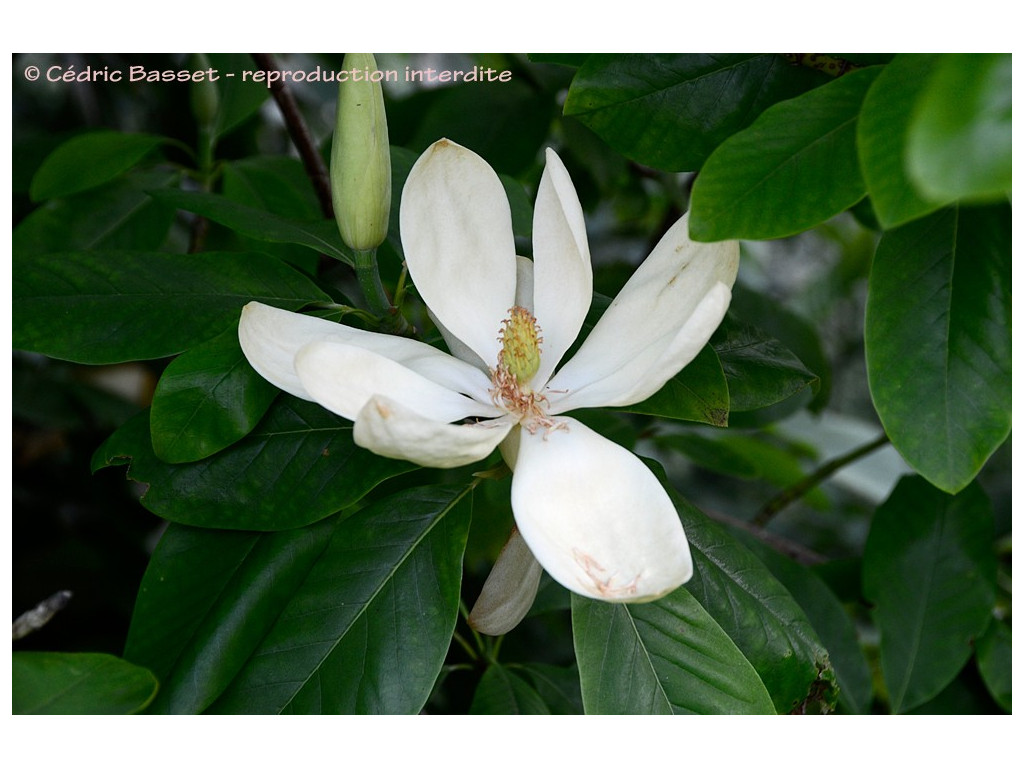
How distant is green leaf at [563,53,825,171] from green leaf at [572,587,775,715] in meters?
0.30

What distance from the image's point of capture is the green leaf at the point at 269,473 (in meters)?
0.61

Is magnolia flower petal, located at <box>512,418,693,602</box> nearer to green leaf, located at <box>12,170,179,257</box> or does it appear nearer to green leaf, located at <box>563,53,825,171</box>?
green leaf, located at <box>563,53,825,171</box>

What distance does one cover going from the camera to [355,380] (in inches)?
20.3

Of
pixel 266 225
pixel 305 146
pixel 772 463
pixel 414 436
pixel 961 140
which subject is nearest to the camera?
pixel 961 140

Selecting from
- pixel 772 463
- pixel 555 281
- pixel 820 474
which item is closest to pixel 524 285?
pixel 555 281

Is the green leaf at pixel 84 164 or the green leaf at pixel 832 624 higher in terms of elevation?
the green leaf at pixel 84 164

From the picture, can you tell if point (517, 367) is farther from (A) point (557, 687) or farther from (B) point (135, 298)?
(A) point (557, 687)

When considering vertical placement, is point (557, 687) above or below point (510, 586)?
below

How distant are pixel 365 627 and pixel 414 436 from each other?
0.65 feet

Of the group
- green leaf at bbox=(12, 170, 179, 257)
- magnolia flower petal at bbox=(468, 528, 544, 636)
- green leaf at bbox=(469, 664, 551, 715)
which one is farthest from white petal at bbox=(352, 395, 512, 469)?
green leaf at bbox=(12, 170, 179, 257)

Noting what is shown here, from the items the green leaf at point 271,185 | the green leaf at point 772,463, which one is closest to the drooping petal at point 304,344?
the green leaf at point 271,185

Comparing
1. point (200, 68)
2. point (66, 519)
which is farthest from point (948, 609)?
point (66, 519)

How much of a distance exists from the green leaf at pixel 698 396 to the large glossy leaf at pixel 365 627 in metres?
0.15

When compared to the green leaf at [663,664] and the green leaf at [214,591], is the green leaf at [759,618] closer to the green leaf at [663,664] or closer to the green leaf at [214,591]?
the green leaf at [663,664]
